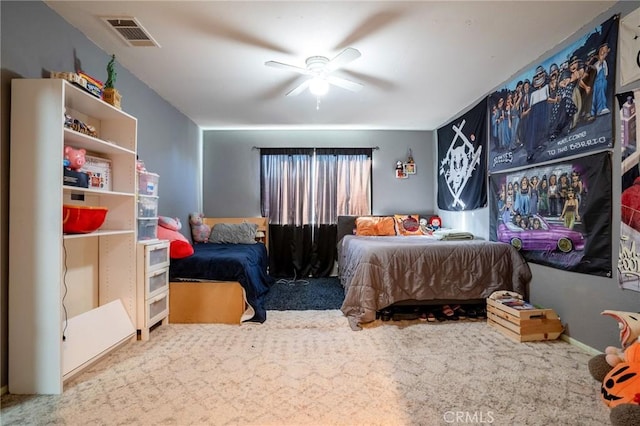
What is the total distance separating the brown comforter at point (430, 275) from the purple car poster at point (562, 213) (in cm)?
24

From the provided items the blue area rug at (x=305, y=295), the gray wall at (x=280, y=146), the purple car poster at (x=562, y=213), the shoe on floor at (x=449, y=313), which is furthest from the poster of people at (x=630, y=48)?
the gray wall at (x=280, y=146)

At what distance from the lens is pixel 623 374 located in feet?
4.66

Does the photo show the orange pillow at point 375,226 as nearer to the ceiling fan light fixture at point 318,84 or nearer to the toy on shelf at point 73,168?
the ceiling fan light fixture at point 318,84

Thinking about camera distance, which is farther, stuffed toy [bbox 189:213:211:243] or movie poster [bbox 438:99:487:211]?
stuffed toy [bbox 189:213:211:243]

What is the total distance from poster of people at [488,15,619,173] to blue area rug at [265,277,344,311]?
7.44 ft

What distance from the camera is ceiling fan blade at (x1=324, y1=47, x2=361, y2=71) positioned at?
6.73 ft

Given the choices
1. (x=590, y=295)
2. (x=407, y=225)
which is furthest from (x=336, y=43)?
(x=407, y=225)

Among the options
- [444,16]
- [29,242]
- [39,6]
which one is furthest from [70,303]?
[444,16]

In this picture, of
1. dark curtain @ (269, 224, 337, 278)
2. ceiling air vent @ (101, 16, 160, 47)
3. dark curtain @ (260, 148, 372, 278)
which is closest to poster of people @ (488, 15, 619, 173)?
dark curtain @ (260, 148, 372, 278)

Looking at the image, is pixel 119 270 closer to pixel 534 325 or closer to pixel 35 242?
pixel 35 242

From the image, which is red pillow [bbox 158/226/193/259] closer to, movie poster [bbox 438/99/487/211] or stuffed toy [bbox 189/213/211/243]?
stuffed toy [bbox 189/213/211/243]

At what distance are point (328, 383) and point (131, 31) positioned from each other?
8.56 ft

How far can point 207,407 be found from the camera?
1.51 metres

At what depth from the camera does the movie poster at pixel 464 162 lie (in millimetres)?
3350
